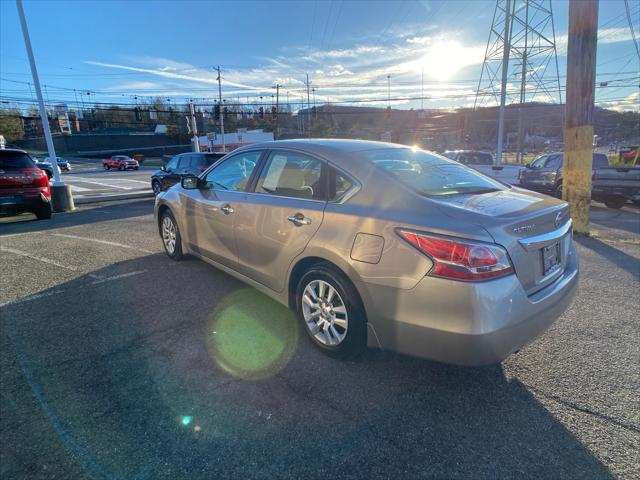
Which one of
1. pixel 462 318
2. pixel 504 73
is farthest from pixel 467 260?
pixel 504 73

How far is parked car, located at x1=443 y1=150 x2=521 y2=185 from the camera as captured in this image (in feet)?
48.8

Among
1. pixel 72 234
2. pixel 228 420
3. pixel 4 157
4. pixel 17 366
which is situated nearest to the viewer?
pixel 228 420

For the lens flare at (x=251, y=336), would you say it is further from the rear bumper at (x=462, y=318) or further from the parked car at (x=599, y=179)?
the parked car at (x=599, y=179)

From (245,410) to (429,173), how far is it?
7.23 feet

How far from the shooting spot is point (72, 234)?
7.50 meters

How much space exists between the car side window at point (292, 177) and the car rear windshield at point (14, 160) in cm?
804

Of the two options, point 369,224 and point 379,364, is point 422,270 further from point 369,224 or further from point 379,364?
point 379,364

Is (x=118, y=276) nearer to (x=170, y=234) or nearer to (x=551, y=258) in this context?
(x=170, y=234)

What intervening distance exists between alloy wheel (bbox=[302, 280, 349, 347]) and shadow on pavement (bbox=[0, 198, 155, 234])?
785 centimetres

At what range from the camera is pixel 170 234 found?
210 inches

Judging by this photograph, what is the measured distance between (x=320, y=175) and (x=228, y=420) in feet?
6.08

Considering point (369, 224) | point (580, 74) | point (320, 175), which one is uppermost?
point (580, 74)

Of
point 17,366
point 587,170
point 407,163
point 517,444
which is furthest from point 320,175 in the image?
point 587,170

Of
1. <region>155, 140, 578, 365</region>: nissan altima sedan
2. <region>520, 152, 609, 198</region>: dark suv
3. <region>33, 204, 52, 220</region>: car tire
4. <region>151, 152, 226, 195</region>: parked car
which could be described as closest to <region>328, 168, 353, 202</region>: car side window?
<region>155, 140, 578, 365</region>: nissan altima sedan
